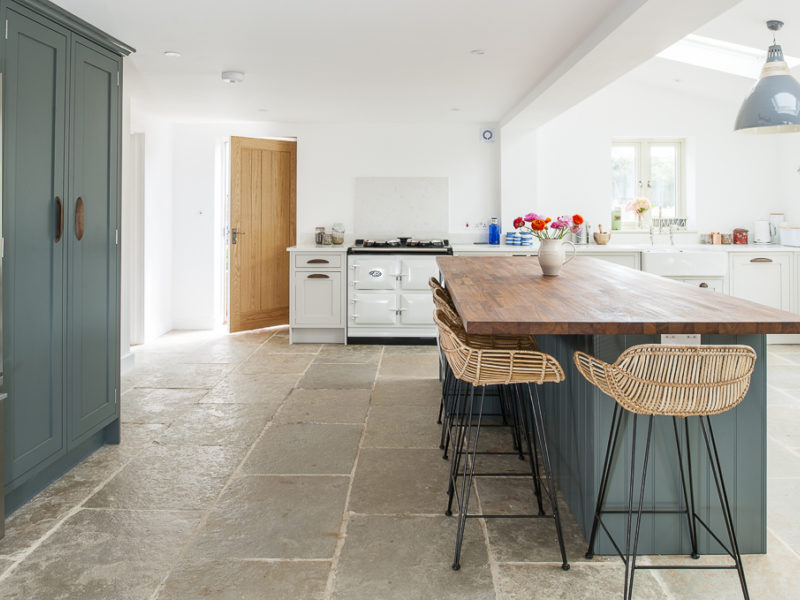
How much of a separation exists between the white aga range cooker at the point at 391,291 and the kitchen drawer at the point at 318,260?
0.13 metres

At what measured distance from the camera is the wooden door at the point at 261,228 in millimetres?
7168

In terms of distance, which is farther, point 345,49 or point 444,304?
point 345,49

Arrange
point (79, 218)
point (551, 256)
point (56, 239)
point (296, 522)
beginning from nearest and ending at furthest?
point (296, 522) → point (56, 239) → point (79, 218) → point (551, 256)

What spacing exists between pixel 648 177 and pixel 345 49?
14.6 feet

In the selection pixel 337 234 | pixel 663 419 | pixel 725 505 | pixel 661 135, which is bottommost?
pixel 725 505

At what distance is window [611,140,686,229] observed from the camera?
7.48 meters

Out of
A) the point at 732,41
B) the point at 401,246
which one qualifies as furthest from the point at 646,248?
the point at 401,246

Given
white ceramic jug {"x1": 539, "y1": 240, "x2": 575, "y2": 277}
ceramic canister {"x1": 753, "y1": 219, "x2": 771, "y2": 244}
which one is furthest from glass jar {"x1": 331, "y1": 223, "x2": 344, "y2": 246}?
ceramic canister {"x1": 753, "y1": 219, "x2": 771, "y2": 244}

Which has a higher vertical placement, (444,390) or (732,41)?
(732,41)

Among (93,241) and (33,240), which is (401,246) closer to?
(93,241)

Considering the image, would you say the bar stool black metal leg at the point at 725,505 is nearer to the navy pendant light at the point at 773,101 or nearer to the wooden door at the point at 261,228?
the navy pendant light at the point at 773,101

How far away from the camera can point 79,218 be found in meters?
3.10

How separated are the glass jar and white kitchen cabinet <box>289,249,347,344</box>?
54cm

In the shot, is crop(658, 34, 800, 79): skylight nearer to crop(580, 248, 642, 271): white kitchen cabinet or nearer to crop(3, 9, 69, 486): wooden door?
crop(580, 248, 642, 271): white kitchen cabinet
